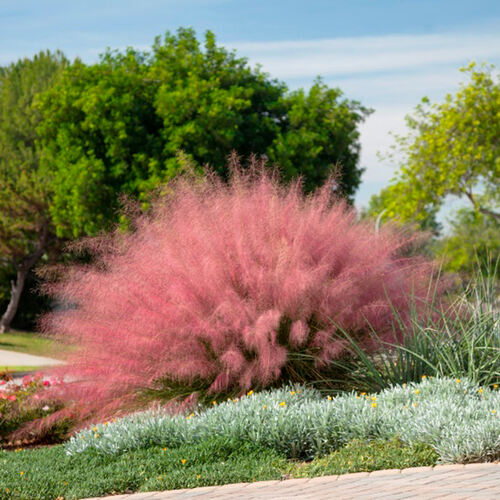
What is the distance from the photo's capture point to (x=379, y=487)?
4848 mm

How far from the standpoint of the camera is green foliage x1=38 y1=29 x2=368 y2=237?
21281 millimetres

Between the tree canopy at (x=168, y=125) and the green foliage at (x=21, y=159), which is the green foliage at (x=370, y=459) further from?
the green foliage at (x=21, y=159)

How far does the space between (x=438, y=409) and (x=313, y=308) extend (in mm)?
1889

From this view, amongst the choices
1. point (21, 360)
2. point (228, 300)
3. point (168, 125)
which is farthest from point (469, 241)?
point (228, 300)

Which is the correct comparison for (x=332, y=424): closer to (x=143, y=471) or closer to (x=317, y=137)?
(x=143, y=471)

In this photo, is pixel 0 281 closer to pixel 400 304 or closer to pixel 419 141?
pixel 419 141

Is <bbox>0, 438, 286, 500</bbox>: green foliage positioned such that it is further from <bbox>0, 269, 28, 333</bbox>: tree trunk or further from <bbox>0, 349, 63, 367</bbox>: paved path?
<bbox>0, 269, 28, 333</bbox>: tree trunk

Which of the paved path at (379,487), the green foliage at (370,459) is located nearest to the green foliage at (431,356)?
the green foliage at (370,459)

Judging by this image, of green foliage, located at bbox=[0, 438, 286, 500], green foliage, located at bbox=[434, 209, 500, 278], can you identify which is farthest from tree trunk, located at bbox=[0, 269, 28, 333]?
green foliage, located at bbox=[0, 438, 286, 500]

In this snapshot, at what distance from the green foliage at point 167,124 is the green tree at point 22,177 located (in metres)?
2.64

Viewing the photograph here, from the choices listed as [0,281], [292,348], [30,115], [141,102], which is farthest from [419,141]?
[292,348]

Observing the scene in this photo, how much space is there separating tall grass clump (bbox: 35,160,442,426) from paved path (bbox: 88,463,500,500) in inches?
78.6

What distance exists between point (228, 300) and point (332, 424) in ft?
5.73

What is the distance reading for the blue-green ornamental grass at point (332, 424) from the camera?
18.4ft
